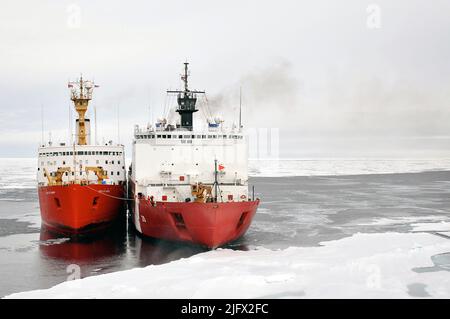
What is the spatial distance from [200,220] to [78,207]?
866cm

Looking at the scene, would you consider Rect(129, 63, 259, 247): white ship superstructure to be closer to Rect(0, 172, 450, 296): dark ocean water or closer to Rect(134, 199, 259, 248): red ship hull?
Rect(134, 199, 259, 248): red ship hull

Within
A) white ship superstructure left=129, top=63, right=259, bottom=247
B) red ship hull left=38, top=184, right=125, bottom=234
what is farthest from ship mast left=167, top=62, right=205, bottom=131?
red ship hull left=38, top=184, right=125, bottom=234

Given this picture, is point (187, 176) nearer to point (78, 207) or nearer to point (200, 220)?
point (200, 220)

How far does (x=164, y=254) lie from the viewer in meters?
22.3

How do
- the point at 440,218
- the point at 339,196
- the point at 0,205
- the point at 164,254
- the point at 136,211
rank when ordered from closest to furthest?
the point at 164,254
the point at 136,211
the point at 440,218
the point at 0,205
the point at 339,196

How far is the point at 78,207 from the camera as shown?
26.6m

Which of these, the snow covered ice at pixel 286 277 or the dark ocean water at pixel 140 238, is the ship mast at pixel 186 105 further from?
the snow covered ice at pixel 286 277

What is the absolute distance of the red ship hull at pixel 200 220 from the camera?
2172 cm

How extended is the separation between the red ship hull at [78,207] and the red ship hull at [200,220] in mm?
4306

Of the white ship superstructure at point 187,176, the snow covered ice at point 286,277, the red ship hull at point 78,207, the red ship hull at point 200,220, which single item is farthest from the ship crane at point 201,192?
the red ship hull at point 78,207

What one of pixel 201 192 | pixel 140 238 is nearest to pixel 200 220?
pixel 201 192
